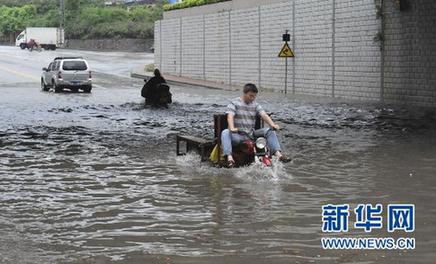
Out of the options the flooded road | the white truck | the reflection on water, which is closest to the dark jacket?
the flooded road

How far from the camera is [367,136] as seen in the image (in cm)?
1917

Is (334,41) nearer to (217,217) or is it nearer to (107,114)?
(107,114)

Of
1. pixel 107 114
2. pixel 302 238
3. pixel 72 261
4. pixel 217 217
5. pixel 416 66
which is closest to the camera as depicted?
pixel 72 261

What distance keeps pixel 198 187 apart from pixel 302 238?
139 inches

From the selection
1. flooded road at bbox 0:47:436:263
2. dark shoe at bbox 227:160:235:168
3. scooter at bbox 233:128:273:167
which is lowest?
flooded road at bbox 0:47:436:263

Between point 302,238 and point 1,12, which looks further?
point 1,12

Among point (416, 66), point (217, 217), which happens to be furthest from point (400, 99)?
point (217, 217)

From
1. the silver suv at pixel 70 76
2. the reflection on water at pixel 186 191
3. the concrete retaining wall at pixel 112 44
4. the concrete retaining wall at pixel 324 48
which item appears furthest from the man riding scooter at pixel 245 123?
the concrete retaining wall at pixel 112 44

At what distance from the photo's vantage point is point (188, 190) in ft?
37.5

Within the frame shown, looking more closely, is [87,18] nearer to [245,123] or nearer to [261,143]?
[245,123]

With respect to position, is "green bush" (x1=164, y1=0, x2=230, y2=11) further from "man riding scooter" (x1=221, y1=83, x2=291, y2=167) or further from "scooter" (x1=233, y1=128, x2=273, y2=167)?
"scooter" (x1=233, y1=128, x2=273, y2=167)

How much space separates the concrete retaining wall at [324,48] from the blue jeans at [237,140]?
55.1 feet

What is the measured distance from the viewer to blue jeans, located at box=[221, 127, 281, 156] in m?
12.5

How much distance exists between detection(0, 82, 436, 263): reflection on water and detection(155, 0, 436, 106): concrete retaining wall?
7303mm
